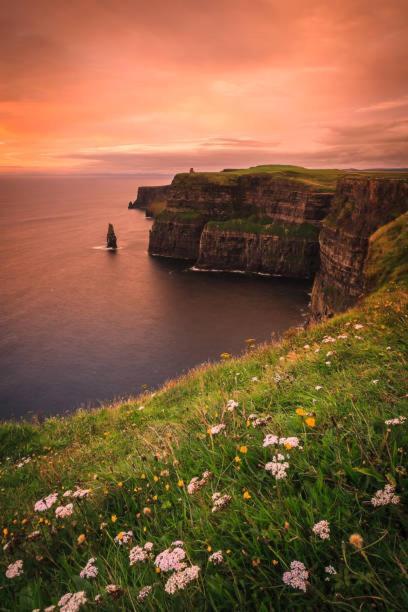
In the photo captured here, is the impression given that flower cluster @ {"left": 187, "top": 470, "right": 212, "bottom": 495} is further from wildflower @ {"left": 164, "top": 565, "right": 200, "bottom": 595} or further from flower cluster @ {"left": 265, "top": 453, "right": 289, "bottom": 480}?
wildflower @ {"left": 164, "top": 565, "right": 200, "bottom": 595}

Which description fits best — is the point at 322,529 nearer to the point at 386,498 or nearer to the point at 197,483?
the point at 386,498

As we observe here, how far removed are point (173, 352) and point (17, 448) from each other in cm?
4817

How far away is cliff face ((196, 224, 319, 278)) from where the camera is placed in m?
113

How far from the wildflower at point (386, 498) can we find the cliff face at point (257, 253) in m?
113

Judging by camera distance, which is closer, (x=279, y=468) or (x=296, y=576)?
(x=296, y=576)

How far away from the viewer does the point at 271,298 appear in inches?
3585

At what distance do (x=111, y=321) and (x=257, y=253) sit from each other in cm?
6343

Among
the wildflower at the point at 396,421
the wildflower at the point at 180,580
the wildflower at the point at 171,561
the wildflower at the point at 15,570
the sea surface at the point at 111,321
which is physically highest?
the wildflower at the point at 396,421

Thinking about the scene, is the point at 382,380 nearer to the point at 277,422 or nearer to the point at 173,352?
the point at 277,422

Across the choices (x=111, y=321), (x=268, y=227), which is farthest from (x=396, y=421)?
(x=268, y=227)

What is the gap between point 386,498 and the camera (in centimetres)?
270

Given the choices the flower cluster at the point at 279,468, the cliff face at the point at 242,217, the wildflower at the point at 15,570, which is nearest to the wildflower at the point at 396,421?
the flower cluster at the point at 279,468

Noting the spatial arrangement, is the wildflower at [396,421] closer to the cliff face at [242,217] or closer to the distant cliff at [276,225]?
the distant cliff at [276,225]

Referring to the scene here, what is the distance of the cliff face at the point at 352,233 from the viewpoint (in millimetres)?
64125
